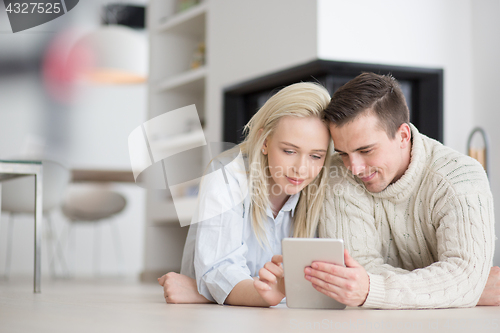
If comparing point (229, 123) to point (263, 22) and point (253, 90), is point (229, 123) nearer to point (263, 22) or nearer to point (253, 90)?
point (253, 90)

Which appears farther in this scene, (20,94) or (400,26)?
(20,94)

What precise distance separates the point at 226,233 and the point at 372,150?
18.3 inches

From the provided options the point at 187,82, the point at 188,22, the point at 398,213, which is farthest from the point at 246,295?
the point at 188,22

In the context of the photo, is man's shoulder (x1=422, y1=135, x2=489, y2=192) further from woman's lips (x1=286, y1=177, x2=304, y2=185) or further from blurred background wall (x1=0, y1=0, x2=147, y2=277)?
blurred background wall (x1=0, y1=0, x2=147, y2=277)

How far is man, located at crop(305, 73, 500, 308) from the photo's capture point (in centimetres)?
134

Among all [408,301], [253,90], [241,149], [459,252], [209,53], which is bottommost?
[408,301]

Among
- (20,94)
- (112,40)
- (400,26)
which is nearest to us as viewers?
(400,26)

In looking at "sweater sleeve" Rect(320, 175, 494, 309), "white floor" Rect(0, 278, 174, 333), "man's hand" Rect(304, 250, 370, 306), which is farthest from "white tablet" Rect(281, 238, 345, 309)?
"white floor" Rect(0, 278, 174, 333)

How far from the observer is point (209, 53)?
386 cm

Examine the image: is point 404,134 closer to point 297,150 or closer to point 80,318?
point 297,150

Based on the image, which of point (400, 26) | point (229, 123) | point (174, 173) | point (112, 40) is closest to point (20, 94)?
point (112, 40)

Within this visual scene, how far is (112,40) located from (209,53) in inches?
30.8

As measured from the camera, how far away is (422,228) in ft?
5.23

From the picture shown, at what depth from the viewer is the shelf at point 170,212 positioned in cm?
382
